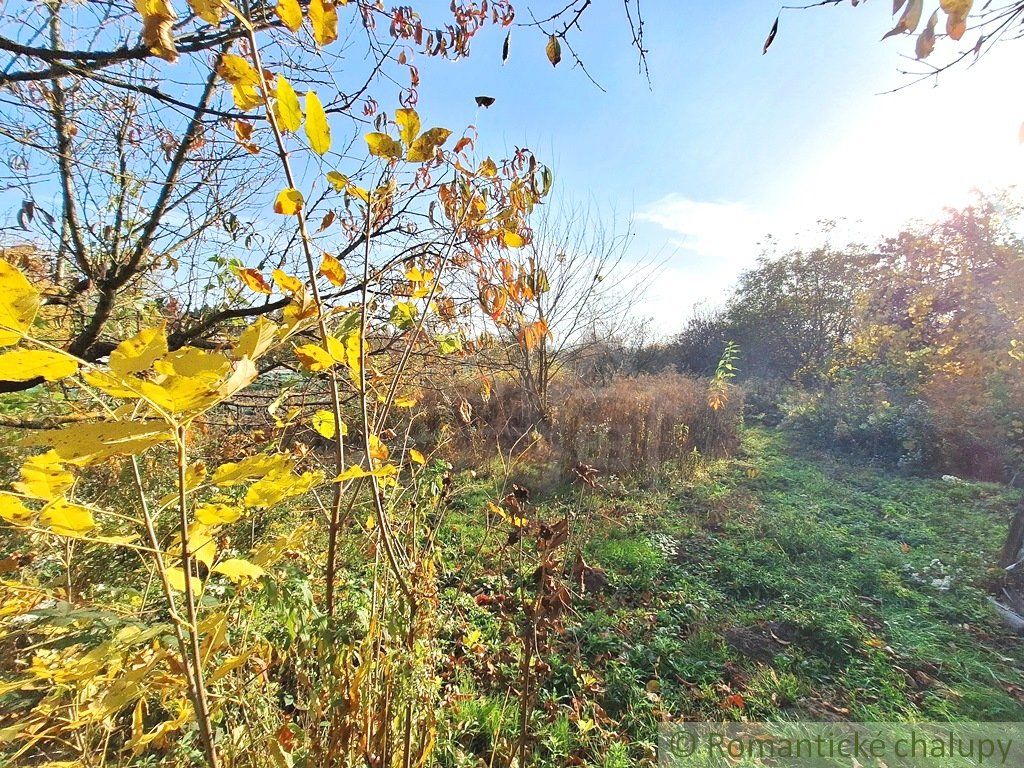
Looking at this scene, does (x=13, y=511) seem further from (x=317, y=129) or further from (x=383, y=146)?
(x=383, y=146)

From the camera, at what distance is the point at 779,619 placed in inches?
119

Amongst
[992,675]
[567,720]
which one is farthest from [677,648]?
[992,675]

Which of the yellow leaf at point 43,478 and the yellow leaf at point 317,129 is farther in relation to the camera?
the yellow leaf at point 317,129

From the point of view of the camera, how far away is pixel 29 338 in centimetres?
36

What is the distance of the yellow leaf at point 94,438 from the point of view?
1.20 feet

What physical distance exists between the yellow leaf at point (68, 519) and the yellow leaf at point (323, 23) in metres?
0.71

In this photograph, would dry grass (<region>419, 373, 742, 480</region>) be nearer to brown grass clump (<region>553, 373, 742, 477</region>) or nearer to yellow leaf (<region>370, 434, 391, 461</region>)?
brown grass clump (<region>553, 373, 742, 477</region>)

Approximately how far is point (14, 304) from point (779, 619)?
12.7ft

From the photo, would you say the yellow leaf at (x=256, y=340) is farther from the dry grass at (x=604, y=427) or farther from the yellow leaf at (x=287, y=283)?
the dry grass at (x=604, y=427)

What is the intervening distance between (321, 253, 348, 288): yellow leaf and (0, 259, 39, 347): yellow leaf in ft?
1.26

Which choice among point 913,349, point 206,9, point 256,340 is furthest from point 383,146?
point 913,349

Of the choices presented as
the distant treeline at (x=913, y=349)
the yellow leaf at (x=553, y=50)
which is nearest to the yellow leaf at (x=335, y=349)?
the yellow leaf at (x=553, y=50)

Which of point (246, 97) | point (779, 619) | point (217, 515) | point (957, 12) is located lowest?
point (779, 619)

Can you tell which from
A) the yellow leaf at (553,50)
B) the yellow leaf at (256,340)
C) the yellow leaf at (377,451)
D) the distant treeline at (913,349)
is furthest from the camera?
the distant treeline at (913,349)
